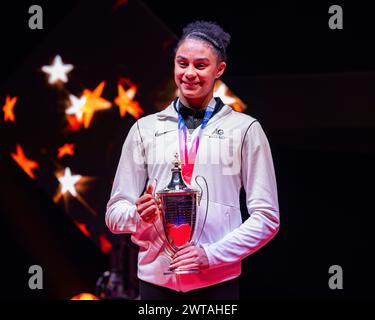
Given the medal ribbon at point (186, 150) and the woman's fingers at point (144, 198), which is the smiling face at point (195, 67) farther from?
the woman's fingers at point (144, 198)

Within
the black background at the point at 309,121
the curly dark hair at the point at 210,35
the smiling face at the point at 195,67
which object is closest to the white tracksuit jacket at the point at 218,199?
the smiling face at the point at 195,67

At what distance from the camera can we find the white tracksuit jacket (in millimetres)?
2242

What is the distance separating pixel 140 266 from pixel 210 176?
0.38 meters

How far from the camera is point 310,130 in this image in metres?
3.42

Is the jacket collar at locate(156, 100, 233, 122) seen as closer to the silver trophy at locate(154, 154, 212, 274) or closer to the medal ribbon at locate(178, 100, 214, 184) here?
the medal ribbon at locate(178, 100, 214, 184)

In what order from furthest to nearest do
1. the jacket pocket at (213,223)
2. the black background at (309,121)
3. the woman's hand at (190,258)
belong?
the black background at (309,121) → the jacket pocket at (213,223) → the woman's hand at (190,258)

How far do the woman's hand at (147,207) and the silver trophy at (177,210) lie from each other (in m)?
0.04

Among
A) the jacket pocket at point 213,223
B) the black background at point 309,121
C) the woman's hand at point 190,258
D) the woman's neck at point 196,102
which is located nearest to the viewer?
the woman's hand at point 190,258

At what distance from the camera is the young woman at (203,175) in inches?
88.3

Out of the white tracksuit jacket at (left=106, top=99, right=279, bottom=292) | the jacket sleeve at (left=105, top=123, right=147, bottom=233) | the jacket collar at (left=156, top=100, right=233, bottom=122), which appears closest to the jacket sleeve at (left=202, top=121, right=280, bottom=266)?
the white tracksuit jacket at (left=106, top=99, right=279, bottom=292)

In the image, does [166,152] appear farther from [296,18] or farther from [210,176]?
[296,18]

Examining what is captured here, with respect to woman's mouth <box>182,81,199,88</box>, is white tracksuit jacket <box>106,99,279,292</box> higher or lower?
lower

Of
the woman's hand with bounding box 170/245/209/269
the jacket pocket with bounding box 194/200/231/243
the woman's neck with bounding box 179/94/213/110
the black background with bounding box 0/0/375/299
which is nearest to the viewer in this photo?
the woman's hand with bounding box 170/245/209/269
